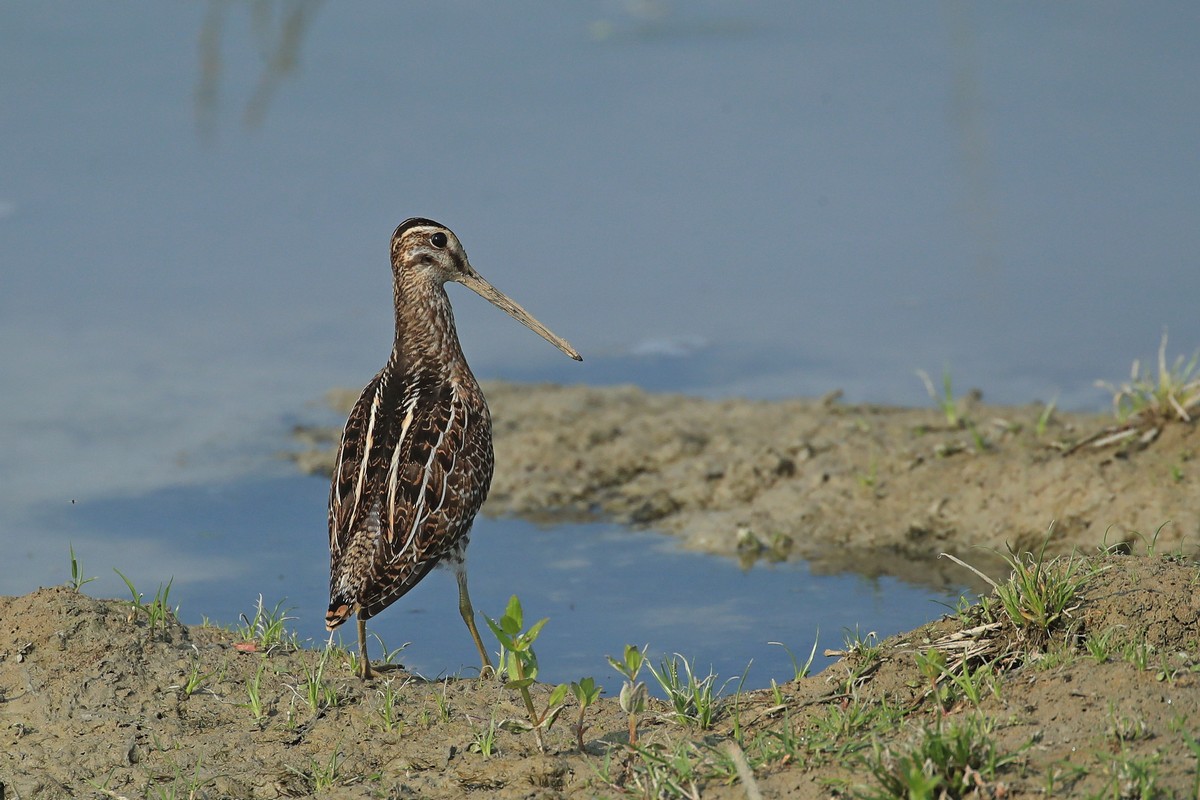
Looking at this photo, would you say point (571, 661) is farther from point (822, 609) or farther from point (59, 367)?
point (59, 367)

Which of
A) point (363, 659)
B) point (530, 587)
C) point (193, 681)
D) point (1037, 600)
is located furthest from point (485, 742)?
point (530, 587)

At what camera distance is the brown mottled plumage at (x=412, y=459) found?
19.2 feet

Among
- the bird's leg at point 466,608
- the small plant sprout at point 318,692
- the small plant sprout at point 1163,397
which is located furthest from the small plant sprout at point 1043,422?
the small plant sprout at point 318,692

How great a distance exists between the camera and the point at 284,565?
25.1 feet

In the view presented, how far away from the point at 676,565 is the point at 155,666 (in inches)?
109

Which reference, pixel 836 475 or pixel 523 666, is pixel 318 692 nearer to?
pixel 523 666

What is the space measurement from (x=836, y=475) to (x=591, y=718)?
3233 mm

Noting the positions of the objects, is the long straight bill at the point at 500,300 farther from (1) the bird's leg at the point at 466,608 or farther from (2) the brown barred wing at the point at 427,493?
(1) the bird's leg at the point at 466,608

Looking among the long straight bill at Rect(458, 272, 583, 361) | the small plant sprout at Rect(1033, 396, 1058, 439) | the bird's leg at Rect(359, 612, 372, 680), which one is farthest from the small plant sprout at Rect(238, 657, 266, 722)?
the small plant sprout at Rect(1033, 396, 1058, 439)

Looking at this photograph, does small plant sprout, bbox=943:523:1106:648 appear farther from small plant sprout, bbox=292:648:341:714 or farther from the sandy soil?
small plant sprout, bbox=292:648:341:714

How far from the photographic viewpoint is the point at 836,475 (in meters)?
8.36

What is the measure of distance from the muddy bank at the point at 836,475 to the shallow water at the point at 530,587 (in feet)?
0.93

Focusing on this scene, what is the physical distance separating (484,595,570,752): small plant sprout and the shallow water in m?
1.29

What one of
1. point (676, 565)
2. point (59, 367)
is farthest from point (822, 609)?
point (59, 367)
